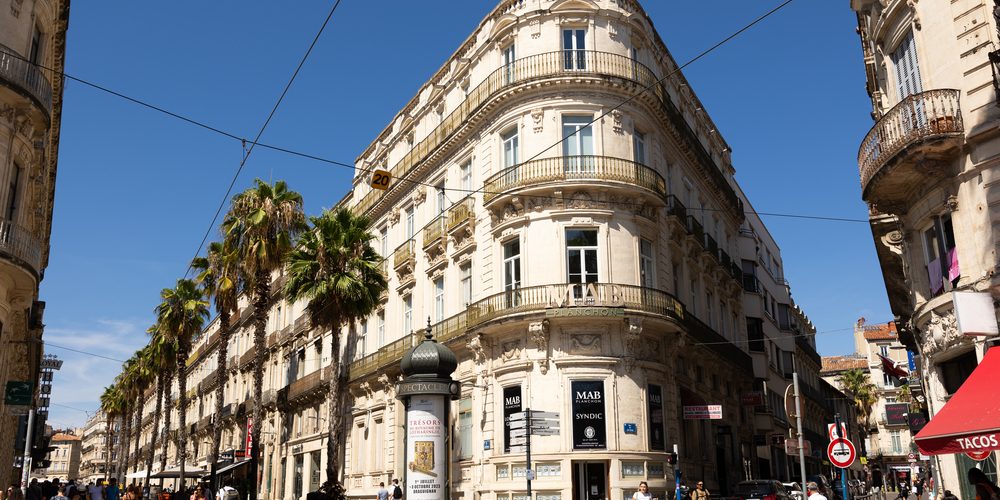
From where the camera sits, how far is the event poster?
25.8 metres

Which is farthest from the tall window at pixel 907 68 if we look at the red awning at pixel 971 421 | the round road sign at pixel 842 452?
the round road sign at pixel 842 452

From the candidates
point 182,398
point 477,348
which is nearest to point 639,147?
point 477,348

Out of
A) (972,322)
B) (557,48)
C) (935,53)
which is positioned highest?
(557,48)

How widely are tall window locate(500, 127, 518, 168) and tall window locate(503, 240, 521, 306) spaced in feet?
9.91

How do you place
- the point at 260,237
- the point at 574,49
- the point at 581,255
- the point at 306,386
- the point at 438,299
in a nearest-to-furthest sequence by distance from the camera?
1. the point at 581,255
2. the point at 574,49
3. the point at 438,299
4. the point at 260,237
5. the point at 306,386

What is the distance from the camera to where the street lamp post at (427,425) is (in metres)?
15.6

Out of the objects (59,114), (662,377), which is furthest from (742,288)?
(59,114)

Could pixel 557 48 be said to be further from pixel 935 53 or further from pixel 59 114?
pixel 59 114

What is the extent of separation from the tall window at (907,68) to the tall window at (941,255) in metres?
2.86

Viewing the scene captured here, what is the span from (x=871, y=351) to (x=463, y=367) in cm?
7102

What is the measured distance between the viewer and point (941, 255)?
16.2m

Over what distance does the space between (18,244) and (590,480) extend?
1709 cm

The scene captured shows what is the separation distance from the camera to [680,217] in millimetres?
30969

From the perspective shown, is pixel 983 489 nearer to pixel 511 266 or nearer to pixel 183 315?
pixel 511 266
